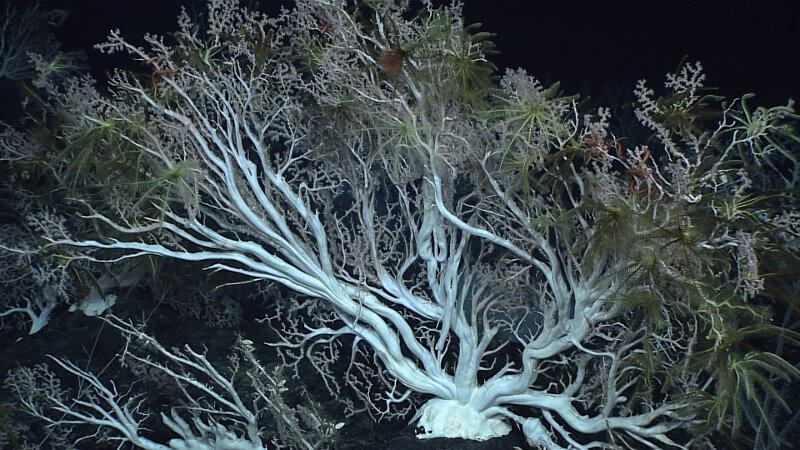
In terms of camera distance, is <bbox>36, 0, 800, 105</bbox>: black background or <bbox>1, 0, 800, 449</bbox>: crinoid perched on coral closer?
<bbox>1, 0, 800, 449</bbox>: crinoid perched on coral

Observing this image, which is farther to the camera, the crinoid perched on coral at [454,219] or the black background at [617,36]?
the black background at [617,36]

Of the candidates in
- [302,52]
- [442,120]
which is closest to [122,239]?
[302,52]

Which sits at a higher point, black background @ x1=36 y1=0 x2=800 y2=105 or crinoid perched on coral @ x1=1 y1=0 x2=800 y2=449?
black background @ x1=36 y1=0 x2=800 y2=105

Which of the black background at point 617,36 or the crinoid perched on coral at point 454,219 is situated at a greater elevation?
the black background at point 617,36

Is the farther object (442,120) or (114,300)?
(114,300)

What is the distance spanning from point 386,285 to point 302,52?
4.97 ft

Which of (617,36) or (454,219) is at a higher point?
(617,36)

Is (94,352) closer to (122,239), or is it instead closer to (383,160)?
(122,239)

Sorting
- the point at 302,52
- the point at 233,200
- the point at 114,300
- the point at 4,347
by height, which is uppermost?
the point at 302,52

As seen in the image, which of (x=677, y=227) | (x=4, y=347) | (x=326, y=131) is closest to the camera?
(x=677, y=227)

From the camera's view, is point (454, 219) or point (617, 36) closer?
point (454, 219)

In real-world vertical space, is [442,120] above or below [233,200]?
above

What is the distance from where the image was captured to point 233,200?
3.46 metres

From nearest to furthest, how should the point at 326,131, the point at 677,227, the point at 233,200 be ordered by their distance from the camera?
the point at 677,227 < the point at 233,200 < the point at 326,131
